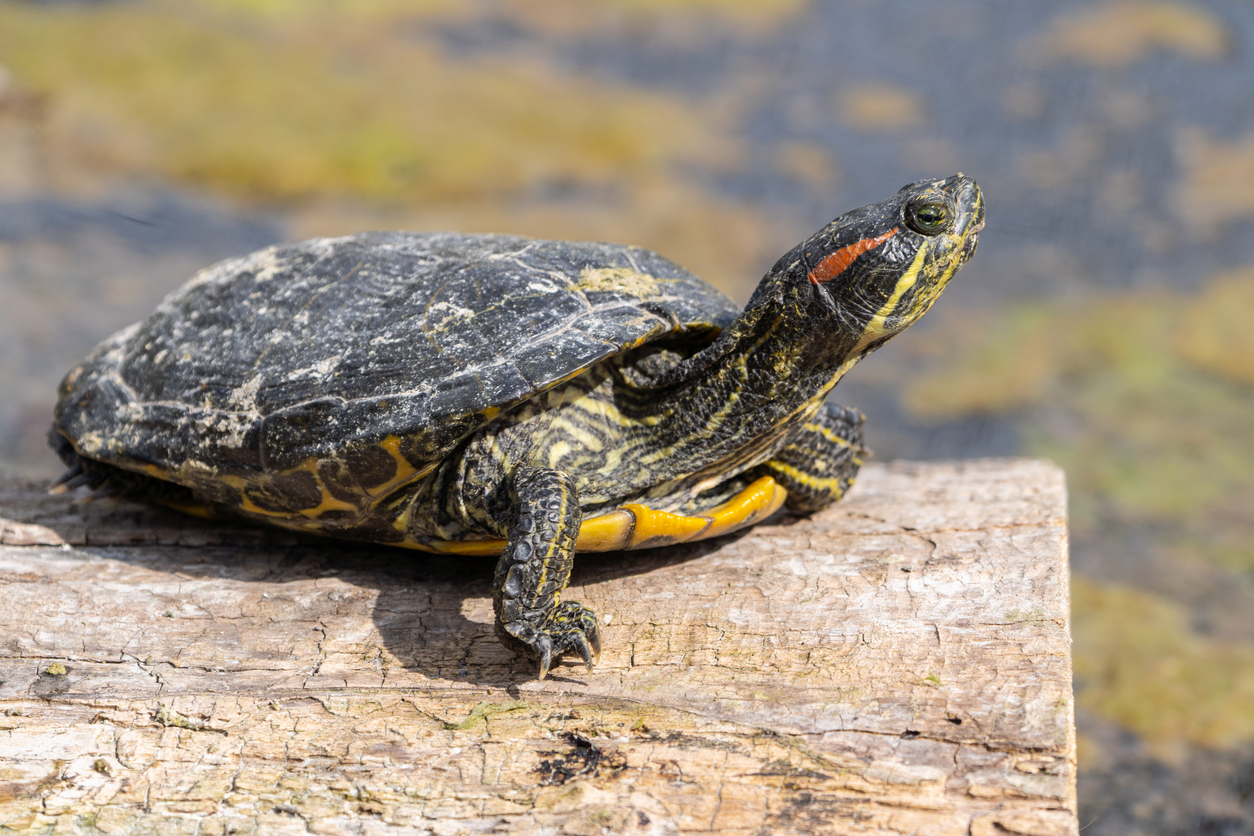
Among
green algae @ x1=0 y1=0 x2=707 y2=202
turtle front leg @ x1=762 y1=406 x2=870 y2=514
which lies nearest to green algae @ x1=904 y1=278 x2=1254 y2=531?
turtle front leg @ x1=762 y1=406 x2=870 y2=514

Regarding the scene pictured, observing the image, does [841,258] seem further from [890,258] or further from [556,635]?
[556,635]

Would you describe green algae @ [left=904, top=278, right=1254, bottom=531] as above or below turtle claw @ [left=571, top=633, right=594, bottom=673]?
above

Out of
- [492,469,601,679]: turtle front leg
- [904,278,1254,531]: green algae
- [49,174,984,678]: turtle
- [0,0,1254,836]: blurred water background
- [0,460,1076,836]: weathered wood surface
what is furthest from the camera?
[904,278,1254,531]: green algae

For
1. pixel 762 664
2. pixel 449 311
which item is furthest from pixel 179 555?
pixel 762 664

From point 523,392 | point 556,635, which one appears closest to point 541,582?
point 556,635

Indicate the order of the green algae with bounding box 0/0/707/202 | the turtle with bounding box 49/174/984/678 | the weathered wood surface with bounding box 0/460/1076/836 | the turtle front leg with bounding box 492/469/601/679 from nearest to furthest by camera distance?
1. the weathered wood surface with bounding box 0/460/1076/836
2. the turtle front leg with bounding box 492/469/601/679
3. the turtle with bounding box 49/174/984/678
4. the green algae with bounding box 0/0/707/202

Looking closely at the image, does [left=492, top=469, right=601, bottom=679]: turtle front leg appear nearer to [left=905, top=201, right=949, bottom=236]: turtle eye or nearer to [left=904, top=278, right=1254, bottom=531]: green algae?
[left=905, top=201, right=949, bottom=236]: turtle eye

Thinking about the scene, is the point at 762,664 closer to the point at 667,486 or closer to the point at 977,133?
the point at 667,486
